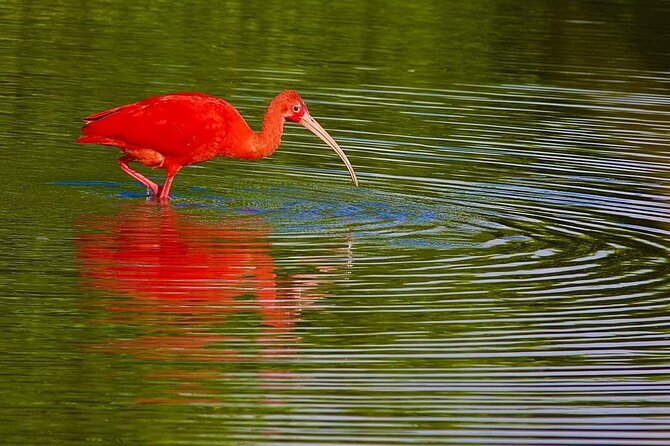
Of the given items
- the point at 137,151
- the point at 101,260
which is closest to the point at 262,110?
the point at 137,151

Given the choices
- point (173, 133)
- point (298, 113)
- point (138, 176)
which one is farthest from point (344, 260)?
point (298, 113)

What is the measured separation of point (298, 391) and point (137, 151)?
6427mm

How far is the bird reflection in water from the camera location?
9828 millimetres

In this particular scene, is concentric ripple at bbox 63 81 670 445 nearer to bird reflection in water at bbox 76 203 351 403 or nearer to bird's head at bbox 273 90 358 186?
bird reflection in water at bbox 76 203 351 403

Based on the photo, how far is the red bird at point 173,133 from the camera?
1491cm

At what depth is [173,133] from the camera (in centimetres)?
1498

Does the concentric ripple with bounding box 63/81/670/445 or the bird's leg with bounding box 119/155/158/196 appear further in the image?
the bird's leg with bounding box 119/155/158/196

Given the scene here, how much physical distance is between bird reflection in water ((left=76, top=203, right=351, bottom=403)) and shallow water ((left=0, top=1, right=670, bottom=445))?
3cm

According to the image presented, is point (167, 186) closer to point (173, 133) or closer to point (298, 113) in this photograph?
point (173, 133)

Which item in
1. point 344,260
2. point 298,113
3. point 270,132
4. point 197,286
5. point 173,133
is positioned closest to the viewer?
point 197,286

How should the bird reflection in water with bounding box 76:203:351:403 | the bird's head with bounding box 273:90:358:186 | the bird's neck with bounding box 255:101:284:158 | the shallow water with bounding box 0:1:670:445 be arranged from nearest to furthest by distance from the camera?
the shallow water with bounding box 0:1:670:445 → the bird reflection in water with bounding box 76:203:351:403 → the bird's neck with bounding box 255:101:284:158 → the bird's head with bounding box 273:90:358:186

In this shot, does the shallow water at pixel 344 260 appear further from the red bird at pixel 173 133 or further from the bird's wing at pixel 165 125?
the bird's wing at pixel 165 125

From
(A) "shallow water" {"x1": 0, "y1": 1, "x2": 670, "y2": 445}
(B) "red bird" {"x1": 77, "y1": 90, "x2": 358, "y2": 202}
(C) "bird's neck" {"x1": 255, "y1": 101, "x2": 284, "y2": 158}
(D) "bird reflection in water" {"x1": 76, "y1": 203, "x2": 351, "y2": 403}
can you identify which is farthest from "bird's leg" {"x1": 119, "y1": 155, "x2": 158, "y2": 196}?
(C) "bird's neck" {"x1": 255, "y1": 101, "x2": 284, "y2": 158}

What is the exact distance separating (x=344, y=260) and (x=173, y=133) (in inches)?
123
